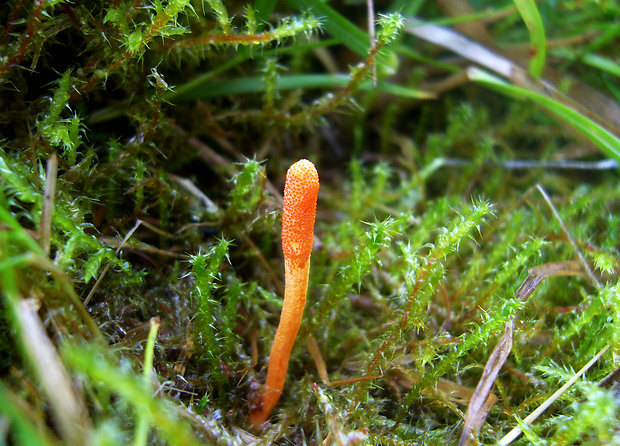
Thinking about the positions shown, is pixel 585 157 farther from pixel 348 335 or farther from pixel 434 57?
pixel 348 335

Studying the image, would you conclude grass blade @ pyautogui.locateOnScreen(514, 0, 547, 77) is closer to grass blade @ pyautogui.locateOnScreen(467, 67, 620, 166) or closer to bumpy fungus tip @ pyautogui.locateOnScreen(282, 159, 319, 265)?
grass blade @ pyautogui.locateOnScreen(467, 67, 620, 166)

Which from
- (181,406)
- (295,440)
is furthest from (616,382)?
(181,406)

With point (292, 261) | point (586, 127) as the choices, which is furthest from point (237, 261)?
point (586, 127)

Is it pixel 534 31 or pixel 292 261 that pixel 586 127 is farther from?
pixel 292 261

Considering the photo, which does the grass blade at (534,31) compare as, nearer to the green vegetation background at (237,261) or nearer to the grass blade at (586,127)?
the green vegetation background at (237,261)

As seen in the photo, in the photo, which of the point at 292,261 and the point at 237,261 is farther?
the point at 237,261
